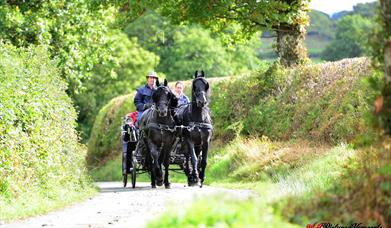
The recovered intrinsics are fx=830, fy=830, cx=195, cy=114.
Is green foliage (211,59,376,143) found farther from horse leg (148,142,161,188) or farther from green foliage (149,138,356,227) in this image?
horse leg (148,142,161,188)

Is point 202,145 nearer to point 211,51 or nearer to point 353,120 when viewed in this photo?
point 353,120

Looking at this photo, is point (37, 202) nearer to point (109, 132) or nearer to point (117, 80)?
point (109, 132)

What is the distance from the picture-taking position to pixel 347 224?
7.77 m

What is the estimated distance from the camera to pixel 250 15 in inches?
992

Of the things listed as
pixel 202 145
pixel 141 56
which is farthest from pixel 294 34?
pixel 141 56

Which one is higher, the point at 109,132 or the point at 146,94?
the point at 146,94

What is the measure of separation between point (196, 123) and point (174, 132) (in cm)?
61

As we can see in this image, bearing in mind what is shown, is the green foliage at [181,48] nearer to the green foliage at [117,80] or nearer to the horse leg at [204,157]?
the green foliage at [117,80]

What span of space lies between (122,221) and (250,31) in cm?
1811

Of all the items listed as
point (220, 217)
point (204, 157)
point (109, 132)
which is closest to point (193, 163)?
point (204, 157)

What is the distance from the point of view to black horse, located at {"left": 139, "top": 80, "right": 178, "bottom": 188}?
18984mm

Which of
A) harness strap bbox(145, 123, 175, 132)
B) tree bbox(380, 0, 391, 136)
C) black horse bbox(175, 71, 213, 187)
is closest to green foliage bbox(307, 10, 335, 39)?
black horse bbox(175, 71, 213, 187)

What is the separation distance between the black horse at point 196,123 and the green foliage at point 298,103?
369cm

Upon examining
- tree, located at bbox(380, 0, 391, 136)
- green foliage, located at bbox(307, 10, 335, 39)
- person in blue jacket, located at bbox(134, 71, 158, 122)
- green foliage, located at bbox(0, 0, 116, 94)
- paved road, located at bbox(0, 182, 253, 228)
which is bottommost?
paved road, located at bbox(0, 182, 253, 228)
